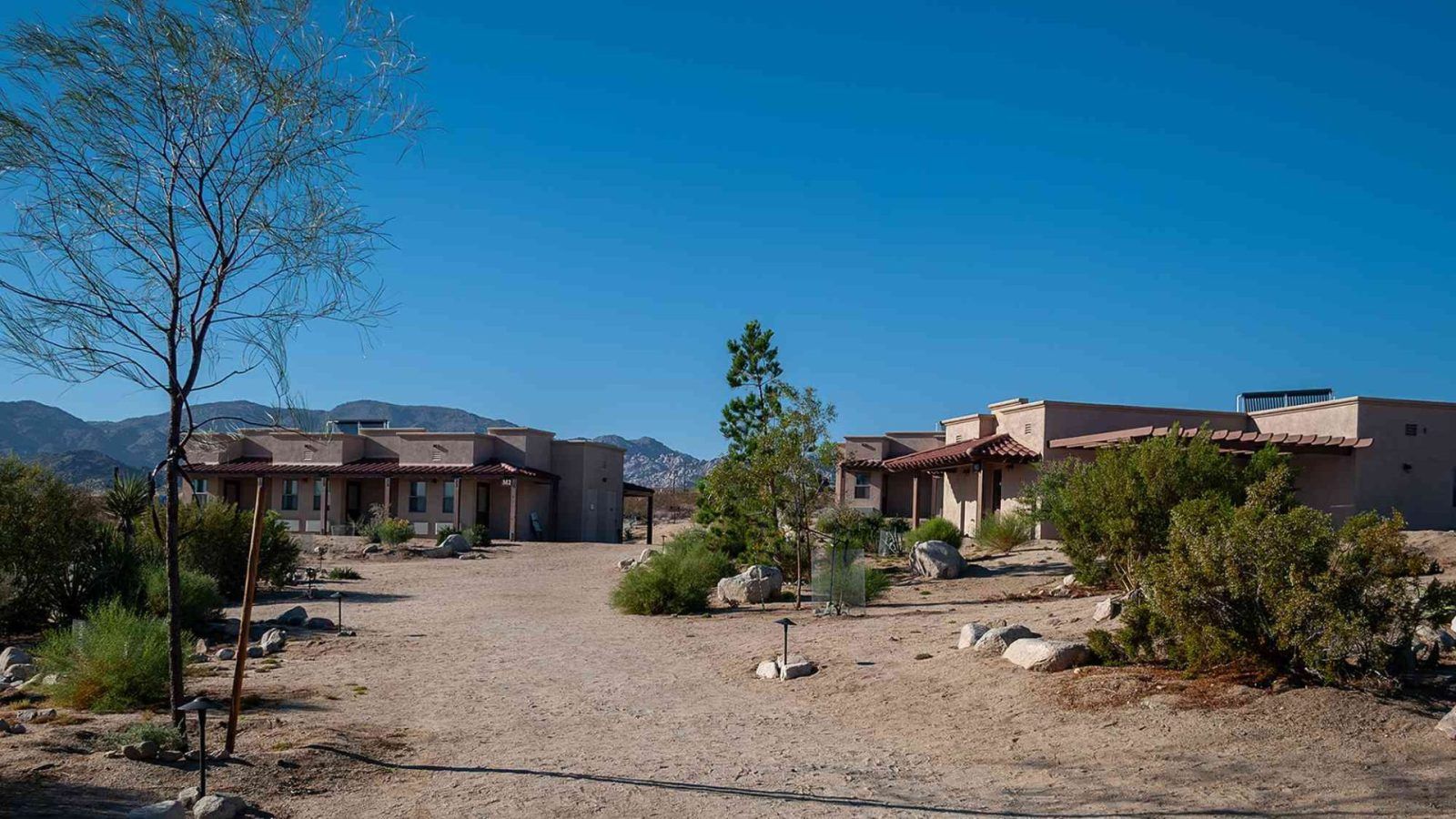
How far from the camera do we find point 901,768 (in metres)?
8.43

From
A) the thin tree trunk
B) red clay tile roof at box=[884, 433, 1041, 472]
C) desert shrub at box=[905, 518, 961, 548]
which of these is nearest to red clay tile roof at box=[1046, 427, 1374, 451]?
red clay tile roof at box=[884, 433, 1041, 472]

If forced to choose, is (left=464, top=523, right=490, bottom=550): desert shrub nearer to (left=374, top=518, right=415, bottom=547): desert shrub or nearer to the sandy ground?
(left=374, top=518, right=415, bottom=547): desert shrub

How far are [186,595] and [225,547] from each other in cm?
626

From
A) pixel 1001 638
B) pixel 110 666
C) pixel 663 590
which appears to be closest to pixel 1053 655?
pixel 1001 638

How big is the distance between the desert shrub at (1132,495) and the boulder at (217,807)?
10.2 meters

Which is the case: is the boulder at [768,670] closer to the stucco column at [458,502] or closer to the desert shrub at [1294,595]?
the desert shrub at [1294,595]

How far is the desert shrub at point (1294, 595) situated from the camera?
8.54 metres

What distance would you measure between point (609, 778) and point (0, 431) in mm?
133573

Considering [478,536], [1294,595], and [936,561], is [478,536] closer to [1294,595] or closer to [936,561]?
[936,561]

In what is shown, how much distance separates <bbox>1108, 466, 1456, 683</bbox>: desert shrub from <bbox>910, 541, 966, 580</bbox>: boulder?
40.7 feet

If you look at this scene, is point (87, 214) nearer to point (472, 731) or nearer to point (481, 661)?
point (472, 731)

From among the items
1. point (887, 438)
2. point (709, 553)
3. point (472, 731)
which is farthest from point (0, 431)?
point (472, 731)

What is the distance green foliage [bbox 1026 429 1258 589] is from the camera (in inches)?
553

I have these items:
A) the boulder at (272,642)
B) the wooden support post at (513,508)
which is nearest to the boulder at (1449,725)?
the boulder at (272,642)
